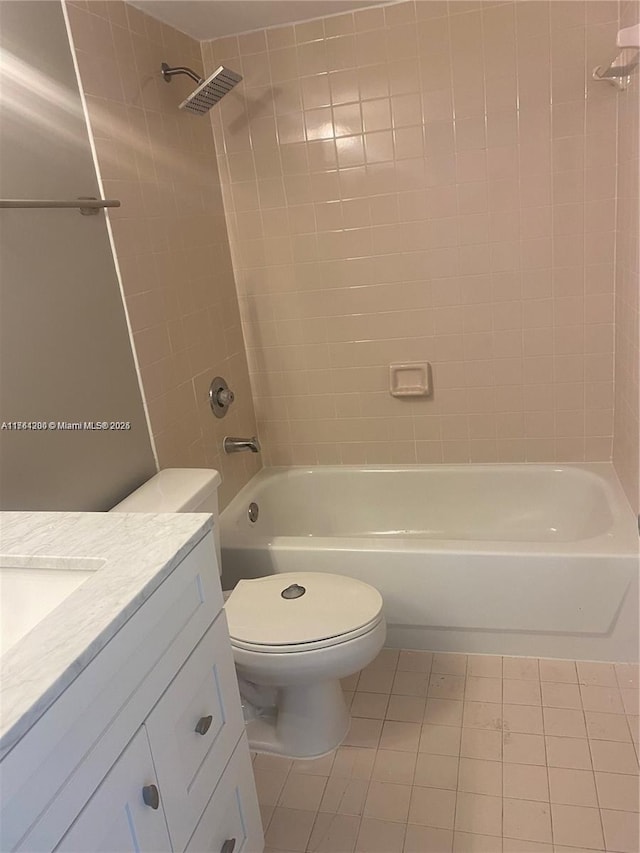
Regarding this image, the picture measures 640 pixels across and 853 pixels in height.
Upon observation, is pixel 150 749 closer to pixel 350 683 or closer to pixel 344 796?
Result: pixel 344 796

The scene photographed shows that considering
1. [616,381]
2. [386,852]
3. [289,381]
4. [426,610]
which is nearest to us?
[386,852]

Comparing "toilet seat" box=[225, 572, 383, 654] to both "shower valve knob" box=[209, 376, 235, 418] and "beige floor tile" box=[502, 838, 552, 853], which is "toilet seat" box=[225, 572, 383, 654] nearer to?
"beige floor tile" box=[502, 838, 552, 853]

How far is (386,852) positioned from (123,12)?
7.58 feet

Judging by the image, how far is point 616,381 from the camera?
233 centimetres

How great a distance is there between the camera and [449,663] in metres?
2.05

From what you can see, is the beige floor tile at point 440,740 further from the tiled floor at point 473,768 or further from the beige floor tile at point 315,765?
the beige floor tile at point 315,765

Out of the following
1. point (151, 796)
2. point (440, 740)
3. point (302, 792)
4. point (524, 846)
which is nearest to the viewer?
point (151, 796)

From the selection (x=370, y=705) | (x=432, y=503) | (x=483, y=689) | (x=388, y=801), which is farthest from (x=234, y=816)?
(x=432, y=503)

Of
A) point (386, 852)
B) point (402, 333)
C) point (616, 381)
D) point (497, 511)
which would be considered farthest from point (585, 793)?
point (402, 333)

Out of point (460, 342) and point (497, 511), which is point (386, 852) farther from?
point (460, 342)

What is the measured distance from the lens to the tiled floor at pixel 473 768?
1486mm

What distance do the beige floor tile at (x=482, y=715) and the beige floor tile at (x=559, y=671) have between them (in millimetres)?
198

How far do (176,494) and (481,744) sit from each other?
1042 mm

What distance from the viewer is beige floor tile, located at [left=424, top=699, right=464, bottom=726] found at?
5.97ft
